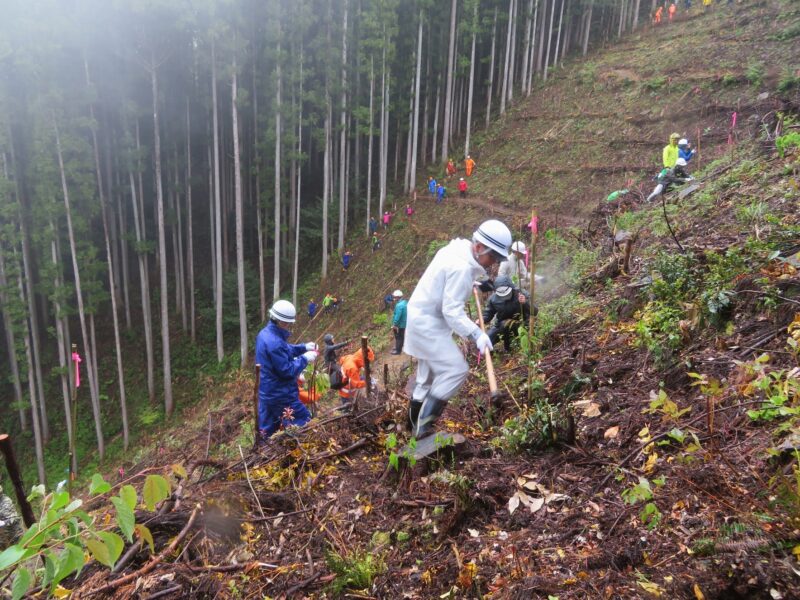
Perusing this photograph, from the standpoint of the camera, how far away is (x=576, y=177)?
18.4m

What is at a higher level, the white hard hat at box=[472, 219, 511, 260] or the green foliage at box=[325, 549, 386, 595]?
the white hard hat at box=[472, 219, 511, 260]

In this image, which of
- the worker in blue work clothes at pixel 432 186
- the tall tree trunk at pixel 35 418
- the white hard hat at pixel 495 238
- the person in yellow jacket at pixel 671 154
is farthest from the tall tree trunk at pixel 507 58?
the white hard hat at pixel 495 238

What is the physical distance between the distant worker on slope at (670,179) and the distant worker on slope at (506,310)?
509 cm

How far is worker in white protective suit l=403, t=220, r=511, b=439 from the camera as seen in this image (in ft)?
11.8

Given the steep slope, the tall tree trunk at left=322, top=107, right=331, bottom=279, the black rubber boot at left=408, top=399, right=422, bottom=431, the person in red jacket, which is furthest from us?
the person in red jacket

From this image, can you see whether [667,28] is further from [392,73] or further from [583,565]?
[583,565]

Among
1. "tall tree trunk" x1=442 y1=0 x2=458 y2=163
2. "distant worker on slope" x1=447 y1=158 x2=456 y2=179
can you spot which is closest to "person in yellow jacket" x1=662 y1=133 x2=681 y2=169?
"distant worker on slope" x1=447 y1=158 x2=456 y2=179

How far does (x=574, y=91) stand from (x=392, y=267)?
46.2 ft

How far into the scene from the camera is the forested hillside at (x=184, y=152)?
634 inches

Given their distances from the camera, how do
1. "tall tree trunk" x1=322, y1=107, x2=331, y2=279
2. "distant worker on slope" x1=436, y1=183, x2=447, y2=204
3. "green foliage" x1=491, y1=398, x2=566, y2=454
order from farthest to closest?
"distant worker on slope" x1=436, y1=183, x2=447, y2=204, "tall tree trunk" x1=322, y1=107, x2=331, y2=279, "green foliage" x1=491, y1=398, x2=566, y2=454

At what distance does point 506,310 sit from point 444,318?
10.2 feet

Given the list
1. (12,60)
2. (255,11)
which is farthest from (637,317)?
(255,11)

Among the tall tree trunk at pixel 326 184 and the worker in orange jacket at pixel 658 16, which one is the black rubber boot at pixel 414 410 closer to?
the tall tree trunk at pixel 326 184

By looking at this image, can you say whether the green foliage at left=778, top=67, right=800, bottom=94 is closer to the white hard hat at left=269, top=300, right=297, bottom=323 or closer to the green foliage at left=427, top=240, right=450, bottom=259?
the green foliage at left=427, top=240, right=450, bottom=259
